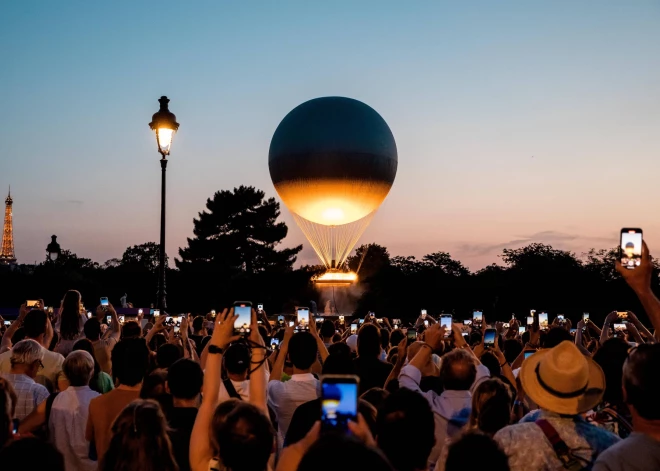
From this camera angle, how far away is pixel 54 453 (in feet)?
9.81

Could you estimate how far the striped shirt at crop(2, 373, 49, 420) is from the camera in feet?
23.0

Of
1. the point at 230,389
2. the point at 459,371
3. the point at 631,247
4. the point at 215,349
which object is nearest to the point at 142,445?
the point at 215,349

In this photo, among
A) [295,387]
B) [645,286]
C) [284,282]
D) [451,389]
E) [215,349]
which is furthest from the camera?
[284,282]

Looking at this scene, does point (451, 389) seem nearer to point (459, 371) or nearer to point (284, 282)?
point (459, 371)

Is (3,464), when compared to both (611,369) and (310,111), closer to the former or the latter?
(611,369)

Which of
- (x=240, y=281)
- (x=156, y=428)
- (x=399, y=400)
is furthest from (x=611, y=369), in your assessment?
(x=240, y=281)

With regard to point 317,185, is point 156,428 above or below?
below

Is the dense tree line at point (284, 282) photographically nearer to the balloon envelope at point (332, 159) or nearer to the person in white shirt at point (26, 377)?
the balloon envelope at point (332, 159)

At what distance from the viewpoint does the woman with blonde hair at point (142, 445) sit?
4344 mm

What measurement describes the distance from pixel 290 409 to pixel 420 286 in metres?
74.8

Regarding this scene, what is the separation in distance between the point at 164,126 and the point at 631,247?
433 inches

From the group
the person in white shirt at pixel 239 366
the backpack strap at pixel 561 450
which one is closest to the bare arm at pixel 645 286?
the backpack strap at pixel 561 450

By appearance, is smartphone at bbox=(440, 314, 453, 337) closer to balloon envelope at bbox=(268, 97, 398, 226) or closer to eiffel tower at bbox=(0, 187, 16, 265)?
balloon envelope at bbox=(268, 97, 398, 226)

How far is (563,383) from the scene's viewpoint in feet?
15.1
